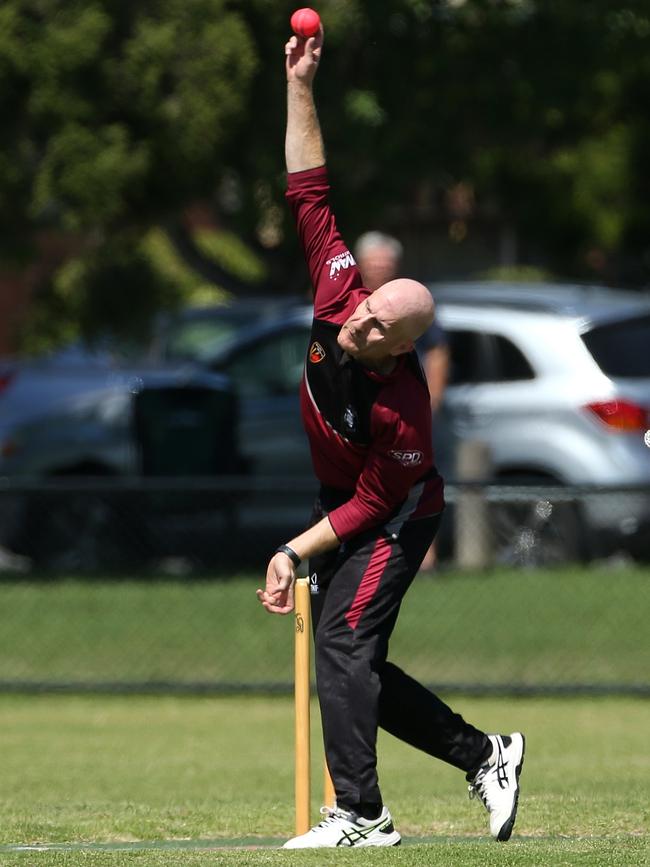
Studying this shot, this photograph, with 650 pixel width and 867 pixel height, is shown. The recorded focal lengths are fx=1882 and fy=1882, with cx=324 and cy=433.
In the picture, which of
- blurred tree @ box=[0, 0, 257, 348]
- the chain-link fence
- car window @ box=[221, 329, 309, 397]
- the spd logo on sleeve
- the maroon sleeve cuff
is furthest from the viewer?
car window @ box=[221, 329, 309, 397]

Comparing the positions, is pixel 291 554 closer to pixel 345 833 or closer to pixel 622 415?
pixel 345 833

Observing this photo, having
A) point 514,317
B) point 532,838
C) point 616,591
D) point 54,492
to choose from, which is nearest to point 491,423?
point 514,317

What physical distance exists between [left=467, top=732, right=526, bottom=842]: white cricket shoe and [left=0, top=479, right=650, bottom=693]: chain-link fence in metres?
4.94

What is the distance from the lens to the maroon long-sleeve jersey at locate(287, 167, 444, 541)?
557cm

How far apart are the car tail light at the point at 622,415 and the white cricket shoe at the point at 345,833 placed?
7.12 metres

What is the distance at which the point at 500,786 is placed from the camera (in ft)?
19.5

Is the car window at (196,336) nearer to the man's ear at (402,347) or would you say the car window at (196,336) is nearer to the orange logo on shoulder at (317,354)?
the orange logo on shoulder at (317,354)

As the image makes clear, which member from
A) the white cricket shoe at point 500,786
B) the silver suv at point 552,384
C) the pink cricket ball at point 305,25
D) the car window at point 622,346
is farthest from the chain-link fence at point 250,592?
the pink cricket ball at point 305,25

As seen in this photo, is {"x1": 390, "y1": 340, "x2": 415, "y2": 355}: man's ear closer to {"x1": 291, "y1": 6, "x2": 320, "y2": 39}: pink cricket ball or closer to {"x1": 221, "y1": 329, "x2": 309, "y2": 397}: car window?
{"x1": 291, "y1": 6, "x2": 320, "y2": 39}: pink cricket ball

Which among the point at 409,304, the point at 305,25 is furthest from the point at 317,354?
the point at 305,25

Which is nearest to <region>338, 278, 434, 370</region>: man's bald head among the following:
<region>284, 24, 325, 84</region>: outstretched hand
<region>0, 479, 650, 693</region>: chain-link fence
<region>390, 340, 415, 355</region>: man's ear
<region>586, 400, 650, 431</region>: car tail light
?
<region>390, 340, 415, 355</region>: man's ear

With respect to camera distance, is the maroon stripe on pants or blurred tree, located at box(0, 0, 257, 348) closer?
the maroon stripe on pants

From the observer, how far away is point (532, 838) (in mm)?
6074

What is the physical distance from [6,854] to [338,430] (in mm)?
1588
